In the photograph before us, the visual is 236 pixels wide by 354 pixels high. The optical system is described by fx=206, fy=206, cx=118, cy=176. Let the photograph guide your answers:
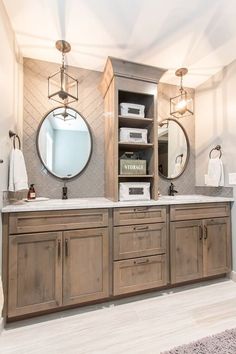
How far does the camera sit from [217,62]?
2.48 m

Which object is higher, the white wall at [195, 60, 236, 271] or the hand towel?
the white wall at [195, 60, 236, 271]

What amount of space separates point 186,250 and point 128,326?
3.15 feet

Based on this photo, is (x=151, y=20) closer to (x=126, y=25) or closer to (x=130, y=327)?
(x=126, y=25)

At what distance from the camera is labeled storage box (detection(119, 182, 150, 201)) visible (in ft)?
7.05

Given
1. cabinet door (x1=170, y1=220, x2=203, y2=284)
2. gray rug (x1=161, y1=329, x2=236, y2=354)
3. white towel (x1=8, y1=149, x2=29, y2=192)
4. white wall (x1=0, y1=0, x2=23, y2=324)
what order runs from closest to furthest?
gray rug (x1=161, y1=329, x2=236, y2=354)
white wall (x1=0, y1=0, x2=23, y2=324)
white towel (x1=8, y1=149, x2=29, y2=192)
cabinet door (x1=170, y1=220, x2=203, y2=284)

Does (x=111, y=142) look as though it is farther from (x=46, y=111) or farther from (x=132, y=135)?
(x=46, y=111)

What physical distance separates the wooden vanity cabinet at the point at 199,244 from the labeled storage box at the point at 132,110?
1.08 metres

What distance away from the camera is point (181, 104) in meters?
2.80

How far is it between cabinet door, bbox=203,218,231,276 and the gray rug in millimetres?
847

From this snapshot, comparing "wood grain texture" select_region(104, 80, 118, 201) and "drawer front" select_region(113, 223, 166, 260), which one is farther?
"wood grain texture" select_region(104, 80, 118, 201)

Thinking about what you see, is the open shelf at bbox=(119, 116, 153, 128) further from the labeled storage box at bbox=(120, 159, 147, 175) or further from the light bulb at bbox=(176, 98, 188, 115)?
the light bulb at bbox=(176, 98, 188, 115)

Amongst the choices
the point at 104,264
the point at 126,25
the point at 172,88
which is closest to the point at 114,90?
the point at 126,25

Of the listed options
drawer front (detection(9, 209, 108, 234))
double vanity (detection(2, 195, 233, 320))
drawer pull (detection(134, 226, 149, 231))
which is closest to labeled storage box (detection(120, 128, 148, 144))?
double vanity (detection(2, 195, 233, 320))

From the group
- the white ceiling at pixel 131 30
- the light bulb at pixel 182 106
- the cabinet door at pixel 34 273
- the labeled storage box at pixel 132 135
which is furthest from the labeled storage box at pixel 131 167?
the white ceiling at pixel 131 30
